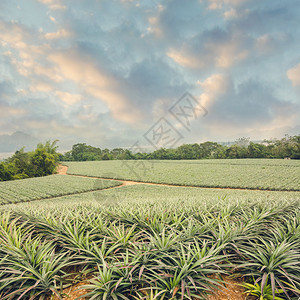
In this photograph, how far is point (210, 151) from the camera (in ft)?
256

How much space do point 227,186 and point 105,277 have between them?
66.4ft

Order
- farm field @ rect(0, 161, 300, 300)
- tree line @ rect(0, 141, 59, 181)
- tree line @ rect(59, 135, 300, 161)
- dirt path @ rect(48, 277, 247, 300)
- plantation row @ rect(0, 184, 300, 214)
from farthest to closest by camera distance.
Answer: tree line @ rect(59, 135, 300, 161), tree line @ rect(0, 141, 59, 181), plantation row @ rect(0, 184, 300, 214), dirt path @ rect(48, 277, 247, 300), farm field @ rect(0, 161, 300, 300)

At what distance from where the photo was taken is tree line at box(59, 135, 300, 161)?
211 ft

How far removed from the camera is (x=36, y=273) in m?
2.16

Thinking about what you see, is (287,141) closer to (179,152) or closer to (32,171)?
(179,152)

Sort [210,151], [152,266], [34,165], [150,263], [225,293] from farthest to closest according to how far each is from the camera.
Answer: [210,151] → [34,165] → [150,263] → [152,266] → [225,293]

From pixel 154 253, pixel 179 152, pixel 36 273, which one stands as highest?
pixel 179 152

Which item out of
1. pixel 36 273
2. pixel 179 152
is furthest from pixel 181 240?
pixel 179 152

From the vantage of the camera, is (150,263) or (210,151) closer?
(150,263)

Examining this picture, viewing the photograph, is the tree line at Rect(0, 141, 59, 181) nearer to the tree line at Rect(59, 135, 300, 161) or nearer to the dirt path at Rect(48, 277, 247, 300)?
the tree line at Rect(59, 135, 300, 161)

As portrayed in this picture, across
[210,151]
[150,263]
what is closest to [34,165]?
[150,263]

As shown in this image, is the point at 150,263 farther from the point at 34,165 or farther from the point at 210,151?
the point at 210,151

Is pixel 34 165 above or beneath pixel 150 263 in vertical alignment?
above

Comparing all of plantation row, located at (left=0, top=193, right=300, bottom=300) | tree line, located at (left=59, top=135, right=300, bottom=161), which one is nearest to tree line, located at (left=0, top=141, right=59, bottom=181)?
tree line, located at (left=59, top=135, right=300, bottom=161)
